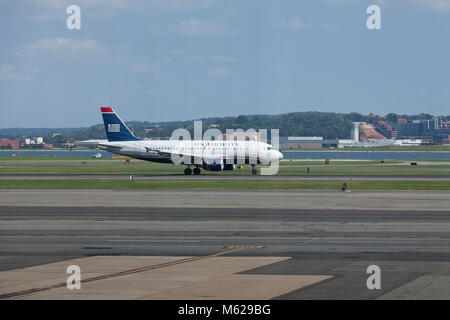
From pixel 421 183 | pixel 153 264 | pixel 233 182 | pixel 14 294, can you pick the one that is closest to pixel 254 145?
pixel 233 182

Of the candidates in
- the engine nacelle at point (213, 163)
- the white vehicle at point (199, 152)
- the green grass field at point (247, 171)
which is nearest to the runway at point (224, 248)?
the engine nacelle at point (213, 163)

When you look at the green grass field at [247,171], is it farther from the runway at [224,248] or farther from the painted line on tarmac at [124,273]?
the painted line on tarmac at [124,273]

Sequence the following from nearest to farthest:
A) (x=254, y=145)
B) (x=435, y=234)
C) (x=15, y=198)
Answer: (x=435, y=234) < (x=15, y=198) < (x=254, y=145)

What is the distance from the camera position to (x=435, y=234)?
2842 centimetres

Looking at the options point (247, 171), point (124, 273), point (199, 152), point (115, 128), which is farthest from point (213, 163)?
point (124, 273)

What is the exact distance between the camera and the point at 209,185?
2362 inches

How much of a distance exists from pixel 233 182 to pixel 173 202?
20440 millimetres

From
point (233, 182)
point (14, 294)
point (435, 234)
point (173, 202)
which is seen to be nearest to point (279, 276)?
point (14, 294)

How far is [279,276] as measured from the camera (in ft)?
62.4

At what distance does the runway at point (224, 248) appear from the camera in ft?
57.1

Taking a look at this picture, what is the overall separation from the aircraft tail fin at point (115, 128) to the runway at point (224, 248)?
38855mm

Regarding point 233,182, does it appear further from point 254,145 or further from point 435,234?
point 435,234
